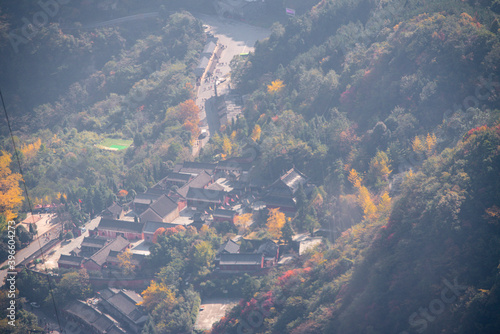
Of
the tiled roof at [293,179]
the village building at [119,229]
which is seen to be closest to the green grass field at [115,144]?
the village building at [119,229]

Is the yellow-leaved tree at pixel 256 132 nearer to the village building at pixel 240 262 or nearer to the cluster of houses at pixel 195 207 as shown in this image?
the cluster of houses at pixel 195 207

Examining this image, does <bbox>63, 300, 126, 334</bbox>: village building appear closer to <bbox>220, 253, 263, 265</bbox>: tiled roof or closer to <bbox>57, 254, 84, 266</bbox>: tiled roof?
<bbox>57, 254, 84, 266</bbox>: tiled roof

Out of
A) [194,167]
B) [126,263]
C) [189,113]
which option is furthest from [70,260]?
[189,113]

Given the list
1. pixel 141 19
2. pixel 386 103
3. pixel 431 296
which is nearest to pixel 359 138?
pixel 386 103

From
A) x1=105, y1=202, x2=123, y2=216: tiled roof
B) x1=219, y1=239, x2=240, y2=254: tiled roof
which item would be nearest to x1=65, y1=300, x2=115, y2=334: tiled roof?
x1=219, y1=239, x2=240, y2=254: tiled roof

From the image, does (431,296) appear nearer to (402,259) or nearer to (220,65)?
(402,259)

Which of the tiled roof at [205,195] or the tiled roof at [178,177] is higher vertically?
the tiled roof at [178,177]
